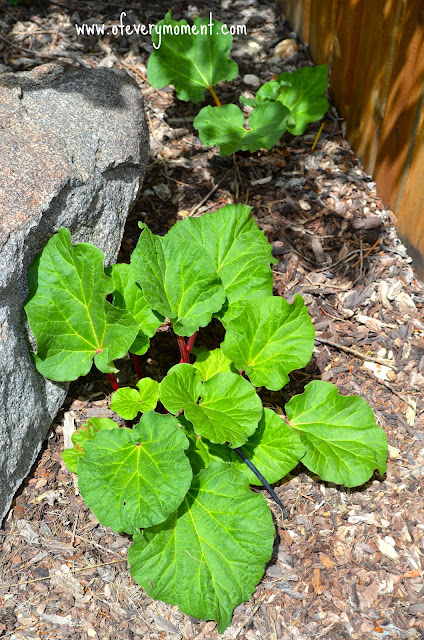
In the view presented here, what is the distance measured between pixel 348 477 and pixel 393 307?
0.95 m

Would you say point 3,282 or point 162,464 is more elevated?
point 3,282

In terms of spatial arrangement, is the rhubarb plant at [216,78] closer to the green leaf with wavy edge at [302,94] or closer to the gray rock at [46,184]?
the green leaf with wavy edge at [302,94]

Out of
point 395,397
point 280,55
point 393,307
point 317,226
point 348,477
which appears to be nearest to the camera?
point 348,477

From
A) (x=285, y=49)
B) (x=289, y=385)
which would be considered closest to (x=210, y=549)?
(x=289, y=385)

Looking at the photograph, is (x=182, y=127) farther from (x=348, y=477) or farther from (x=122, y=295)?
(x=348, y=477)

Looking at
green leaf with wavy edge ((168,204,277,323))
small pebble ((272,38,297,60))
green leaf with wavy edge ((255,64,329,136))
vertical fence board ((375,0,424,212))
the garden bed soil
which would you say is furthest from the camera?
small pebble ((272,38,297,60))

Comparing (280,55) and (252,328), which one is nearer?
(252,328)

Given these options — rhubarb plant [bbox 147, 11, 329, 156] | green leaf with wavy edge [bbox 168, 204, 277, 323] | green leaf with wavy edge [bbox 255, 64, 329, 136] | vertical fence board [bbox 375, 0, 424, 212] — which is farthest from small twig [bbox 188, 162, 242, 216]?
vertical fence board [bbox 375, 0, 424, 212]

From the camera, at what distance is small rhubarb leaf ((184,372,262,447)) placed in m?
2.01

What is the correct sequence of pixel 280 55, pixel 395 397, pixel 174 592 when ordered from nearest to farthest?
pixel 174 592, pixel 395 397, pixel 280 55

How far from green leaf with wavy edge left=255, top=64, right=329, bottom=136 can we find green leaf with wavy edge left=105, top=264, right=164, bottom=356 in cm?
145

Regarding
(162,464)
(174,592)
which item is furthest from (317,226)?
(174,592)

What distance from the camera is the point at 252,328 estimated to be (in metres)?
2.30

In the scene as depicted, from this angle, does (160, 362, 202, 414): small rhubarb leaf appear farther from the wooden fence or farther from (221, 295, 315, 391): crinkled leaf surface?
the wooden fence
